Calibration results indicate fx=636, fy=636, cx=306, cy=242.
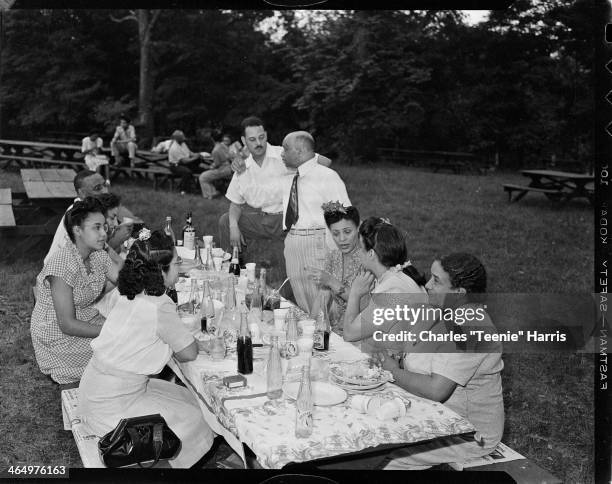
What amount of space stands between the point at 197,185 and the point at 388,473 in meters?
8.38

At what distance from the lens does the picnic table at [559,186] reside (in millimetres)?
9531

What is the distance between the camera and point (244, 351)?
250 centimetres

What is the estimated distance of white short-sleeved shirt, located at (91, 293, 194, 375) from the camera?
2551mm

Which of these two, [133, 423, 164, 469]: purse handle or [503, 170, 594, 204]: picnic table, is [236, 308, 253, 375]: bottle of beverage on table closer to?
[133, 423, 164, 469]: purse handle

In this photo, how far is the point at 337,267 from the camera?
380cm

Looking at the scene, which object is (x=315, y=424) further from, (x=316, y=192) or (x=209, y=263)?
(x=316, y=192)

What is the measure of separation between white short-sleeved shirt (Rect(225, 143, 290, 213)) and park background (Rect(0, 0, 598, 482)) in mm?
1811

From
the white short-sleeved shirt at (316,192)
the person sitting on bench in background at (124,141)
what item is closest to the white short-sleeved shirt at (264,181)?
Result: the white short-sleeved shirt at (316,192)

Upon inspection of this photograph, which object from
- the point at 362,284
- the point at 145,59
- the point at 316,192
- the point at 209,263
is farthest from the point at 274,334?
the point at 145,59

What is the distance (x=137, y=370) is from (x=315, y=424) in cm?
87

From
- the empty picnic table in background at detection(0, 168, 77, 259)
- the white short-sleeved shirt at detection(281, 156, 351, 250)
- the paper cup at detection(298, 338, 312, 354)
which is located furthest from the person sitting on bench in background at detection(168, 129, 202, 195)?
the paper cup at detection(298, 338, 312, 354)

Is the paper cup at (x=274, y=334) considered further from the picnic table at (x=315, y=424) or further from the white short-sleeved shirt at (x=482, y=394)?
the white short-sleeved shirt at (x=482, y=394)

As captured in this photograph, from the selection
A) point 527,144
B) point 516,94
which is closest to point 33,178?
point 516,94

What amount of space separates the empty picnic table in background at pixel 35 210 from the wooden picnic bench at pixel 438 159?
535 cm
